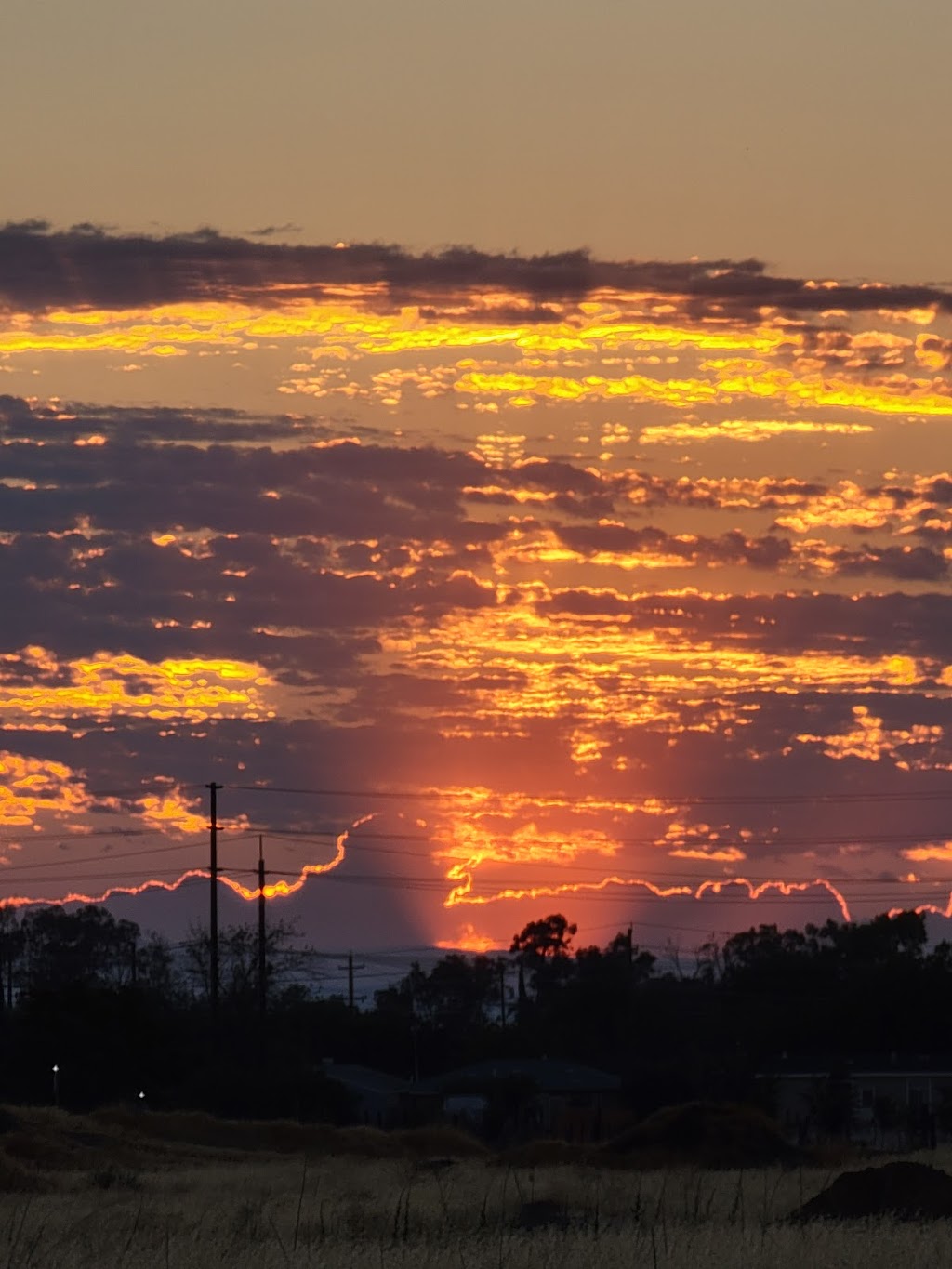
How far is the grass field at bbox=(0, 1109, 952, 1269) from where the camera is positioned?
83.5ft

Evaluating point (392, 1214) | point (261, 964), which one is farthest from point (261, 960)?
point (392, 1214)

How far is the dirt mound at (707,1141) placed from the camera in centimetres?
5872

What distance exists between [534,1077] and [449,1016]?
217ft

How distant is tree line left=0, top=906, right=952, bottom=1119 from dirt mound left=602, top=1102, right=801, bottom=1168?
95.1 ft

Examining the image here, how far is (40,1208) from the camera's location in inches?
1535

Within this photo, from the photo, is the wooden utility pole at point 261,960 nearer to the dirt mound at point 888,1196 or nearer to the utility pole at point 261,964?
the utility pole at point 261,964

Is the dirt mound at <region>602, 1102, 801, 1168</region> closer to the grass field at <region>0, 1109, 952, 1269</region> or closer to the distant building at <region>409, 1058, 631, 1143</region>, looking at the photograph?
the grass field at <region>0, 1109, 952, 1269</region>

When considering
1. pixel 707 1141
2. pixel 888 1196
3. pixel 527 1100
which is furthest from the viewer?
pixel 527 1100

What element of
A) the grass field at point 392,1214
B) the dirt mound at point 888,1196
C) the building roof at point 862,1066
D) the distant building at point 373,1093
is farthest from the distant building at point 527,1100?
the dirt mound at point 888,1196

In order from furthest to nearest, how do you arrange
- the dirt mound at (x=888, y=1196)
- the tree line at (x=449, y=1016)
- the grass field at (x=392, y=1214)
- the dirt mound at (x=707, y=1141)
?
the tree line at (x=449, y=1016), the dirt mound at (x=707, y=1141), the dirt mound at (x=888, y=1196), the grass field at (x=392, y=1214)

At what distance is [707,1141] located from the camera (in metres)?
60.4

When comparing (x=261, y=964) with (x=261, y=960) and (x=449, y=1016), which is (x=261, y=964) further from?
(x=449, y=1016)

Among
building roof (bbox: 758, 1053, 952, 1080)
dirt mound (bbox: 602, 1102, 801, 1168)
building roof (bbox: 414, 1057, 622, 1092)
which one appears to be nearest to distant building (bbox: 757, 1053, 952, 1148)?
building roof (bbox: 758, 1053, 952, 1080)

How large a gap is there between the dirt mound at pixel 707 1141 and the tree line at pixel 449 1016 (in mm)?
28979
